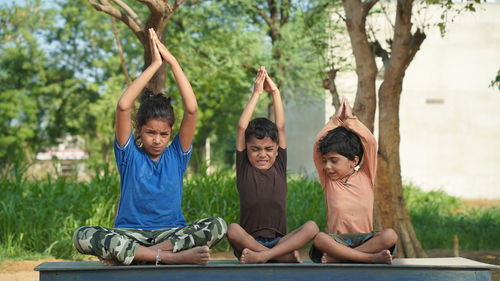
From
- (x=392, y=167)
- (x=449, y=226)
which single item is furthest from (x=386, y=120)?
(x=449, y=226)

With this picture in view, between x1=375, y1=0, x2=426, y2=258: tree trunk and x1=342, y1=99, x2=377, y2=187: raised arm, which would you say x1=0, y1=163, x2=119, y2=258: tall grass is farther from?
x1=342, y1=99, x2=377, y2=187: raised arm

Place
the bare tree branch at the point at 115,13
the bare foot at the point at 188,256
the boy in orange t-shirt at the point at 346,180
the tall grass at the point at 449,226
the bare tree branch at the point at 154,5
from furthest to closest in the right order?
the tall grass at the point at 449,226 < the bare tree branch at the point at 115,13 < the bare tree branch at the point at 154,5 < the boy in orange t-shirt at the point at 346,180 < the bare foot at the point at 188,256

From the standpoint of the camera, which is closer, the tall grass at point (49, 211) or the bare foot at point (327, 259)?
the bare foot at point (327, 259)

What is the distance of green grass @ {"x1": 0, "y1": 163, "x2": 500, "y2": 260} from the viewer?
8242 mm

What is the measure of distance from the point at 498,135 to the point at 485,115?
0.70 meters

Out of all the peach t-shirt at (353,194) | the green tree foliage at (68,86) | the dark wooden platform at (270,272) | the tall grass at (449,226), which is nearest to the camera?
the dark wooden platform at (270,272)

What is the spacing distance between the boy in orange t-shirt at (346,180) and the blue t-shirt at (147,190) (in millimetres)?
926

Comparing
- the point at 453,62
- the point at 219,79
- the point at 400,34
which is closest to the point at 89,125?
the point at 219,79

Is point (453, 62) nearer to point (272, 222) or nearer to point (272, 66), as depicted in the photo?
point (272, 66)

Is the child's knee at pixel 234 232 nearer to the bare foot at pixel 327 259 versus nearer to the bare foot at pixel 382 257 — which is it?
the bare foot at pixel 327 259

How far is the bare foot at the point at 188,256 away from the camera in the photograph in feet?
12.9

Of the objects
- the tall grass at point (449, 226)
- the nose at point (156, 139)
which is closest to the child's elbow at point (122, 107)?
the nose at point (156, 139)

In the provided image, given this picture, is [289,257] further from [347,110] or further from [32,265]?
[32,265]

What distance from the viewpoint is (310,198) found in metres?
10.6
